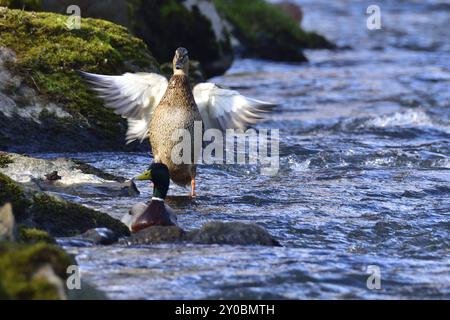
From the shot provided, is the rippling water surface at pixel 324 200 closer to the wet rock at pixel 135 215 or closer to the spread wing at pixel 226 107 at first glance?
the wet rock at pixel 135 215

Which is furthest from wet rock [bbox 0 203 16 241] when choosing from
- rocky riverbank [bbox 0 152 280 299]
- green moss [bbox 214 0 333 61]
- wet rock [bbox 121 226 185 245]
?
green moss [bbox 214 0 333 61]

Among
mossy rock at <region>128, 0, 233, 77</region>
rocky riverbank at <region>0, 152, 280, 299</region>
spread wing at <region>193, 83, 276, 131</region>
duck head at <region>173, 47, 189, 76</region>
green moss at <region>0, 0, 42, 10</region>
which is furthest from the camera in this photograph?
mossy rock at <region>128, 0, 233, 77</region>

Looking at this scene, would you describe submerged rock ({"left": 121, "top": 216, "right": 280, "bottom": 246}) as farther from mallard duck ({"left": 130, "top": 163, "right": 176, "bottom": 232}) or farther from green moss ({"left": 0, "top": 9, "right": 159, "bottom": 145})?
green moss ({"left": 0, "top": 9, "right": 159, "bottom": 145})

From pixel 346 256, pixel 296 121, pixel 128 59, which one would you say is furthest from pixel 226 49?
pixel 346 256

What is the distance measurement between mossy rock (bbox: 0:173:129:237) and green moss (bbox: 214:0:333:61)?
1356 centimetres

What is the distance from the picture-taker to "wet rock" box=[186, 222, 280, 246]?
7.94 m

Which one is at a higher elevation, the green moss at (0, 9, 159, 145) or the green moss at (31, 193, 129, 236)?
the green moss at (0, 9, 159, 145)

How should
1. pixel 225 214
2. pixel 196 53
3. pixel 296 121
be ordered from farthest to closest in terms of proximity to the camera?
pixel 196 53, pixel 296 121, pixel 225 214

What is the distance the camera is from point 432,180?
36.7 ft

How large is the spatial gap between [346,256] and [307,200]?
2.22 metres

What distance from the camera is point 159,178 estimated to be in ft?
30.3

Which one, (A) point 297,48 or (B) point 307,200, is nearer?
(B) point 307,200

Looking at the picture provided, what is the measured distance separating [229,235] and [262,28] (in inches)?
578
